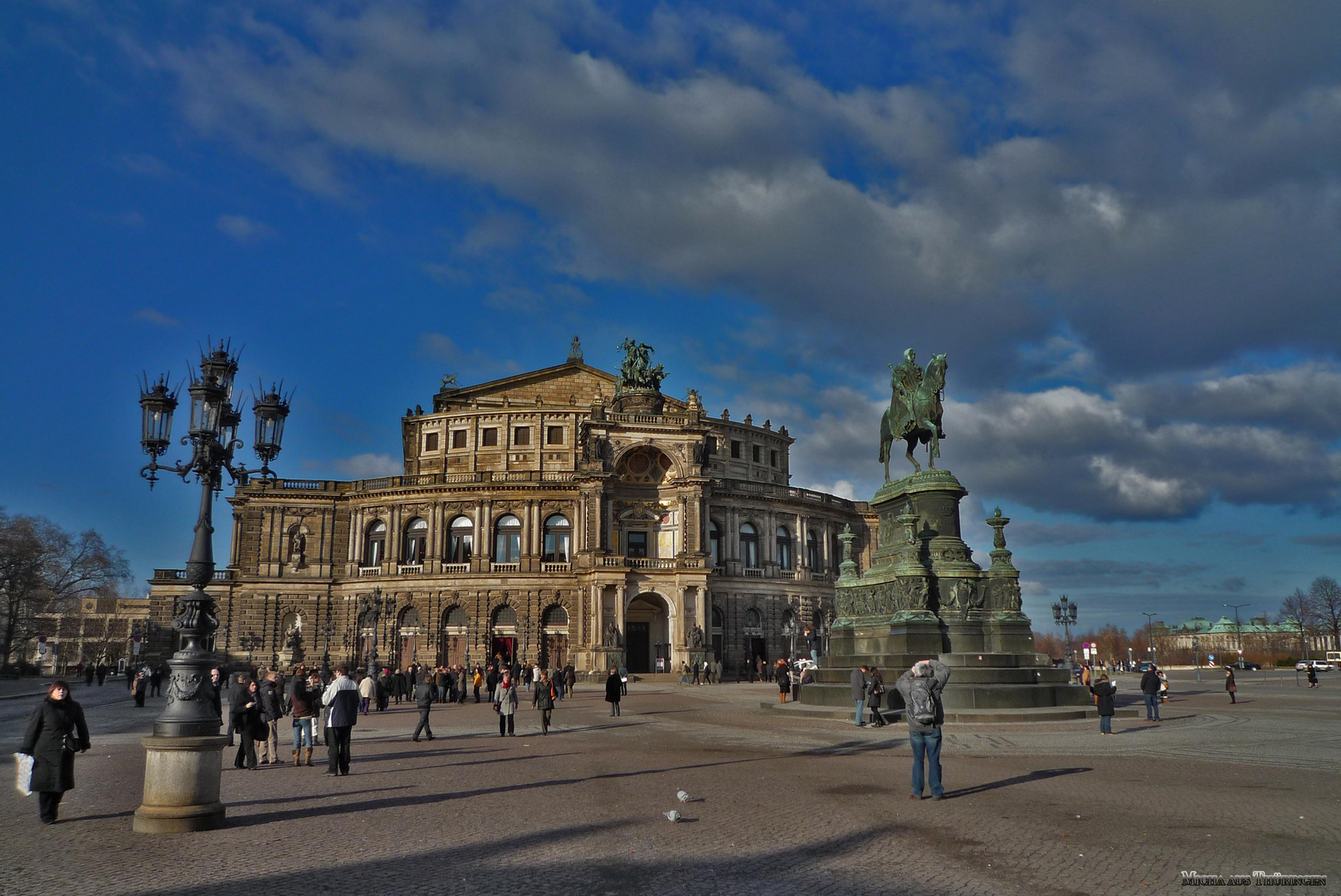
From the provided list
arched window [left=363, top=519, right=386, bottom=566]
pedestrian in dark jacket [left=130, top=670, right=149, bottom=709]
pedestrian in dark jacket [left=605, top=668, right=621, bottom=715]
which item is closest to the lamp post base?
pedestrian in dark jacket [left=605, top=668, right=621, bottom=715]

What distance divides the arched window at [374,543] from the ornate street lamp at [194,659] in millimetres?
55038

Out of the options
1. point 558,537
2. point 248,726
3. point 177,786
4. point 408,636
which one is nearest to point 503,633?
point 408,636

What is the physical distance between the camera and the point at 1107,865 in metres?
8.38

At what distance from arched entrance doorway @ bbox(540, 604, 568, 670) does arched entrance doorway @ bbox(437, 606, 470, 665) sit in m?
5.27

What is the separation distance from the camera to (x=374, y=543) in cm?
6819

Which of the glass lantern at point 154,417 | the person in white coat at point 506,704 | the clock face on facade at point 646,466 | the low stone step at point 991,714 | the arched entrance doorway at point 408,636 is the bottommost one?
the low stone step at point 991,714

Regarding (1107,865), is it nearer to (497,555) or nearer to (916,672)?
(916,672)

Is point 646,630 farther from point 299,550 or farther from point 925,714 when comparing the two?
point 925,714

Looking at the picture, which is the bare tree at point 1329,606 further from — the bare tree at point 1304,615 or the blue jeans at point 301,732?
the blue jeans at point 301,732

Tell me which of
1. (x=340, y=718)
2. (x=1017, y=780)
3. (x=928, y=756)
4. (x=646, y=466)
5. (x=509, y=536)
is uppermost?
(x=646, y=466)

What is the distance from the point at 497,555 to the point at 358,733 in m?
40.4

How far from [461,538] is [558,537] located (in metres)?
6.97

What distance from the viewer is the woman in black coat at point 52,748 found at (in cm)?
1111

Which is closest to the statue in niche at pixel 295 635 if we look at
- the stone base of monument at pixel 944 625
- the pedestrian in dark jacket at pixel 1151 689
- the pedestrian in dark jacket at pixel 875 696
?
the stone base of monument at pixel 944 625
